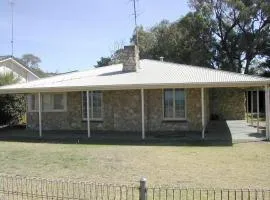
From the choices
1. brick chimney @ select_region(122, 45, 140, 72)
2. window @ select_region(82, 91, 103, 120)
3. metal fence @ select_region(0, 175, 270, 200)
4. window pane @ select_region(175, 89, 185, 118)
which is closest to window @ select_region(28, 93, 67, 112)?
window @ select_region(82, 91, 103, 120)

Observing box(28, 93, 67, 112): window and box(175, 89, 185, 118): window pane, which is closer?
box(175, 89, 185, 118): window pane

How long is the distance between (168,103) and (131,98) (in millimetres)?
1810

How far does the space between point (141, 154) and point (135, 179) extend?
14.3 ft

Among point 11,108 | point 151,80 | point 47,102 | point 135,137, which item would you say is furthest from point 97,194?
point 11,108

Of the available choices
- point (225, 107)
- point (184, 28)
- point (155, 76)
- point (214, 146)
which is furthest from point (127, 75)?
point (184, 28)

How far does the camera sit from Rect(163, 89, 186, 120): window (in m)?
21.2

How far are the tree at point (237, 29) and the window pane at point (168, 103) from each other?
19.7 m

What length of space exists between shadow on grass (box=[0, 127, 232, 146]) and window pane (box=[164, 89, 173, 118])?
127 cm

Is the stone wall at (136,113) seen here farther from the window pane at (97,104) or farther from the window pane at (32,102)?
the window pane at (32,102)

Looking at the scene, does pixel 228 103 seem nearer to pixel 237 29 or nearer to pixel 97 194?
pixel 237 29

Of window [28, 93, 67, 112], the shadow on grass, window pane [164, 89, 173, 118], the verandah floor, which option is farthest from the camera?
window [28, 93, 67, 112]

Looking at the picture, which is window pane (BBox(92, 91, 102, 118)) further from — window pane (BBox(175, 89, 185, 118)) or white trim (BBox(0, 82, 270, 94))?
window pane (BBox(175, 89, 185, 118))

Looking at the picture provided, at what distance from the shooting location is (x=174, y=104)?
69.8ft

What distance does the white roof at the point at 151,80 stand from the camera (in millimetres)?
18188
